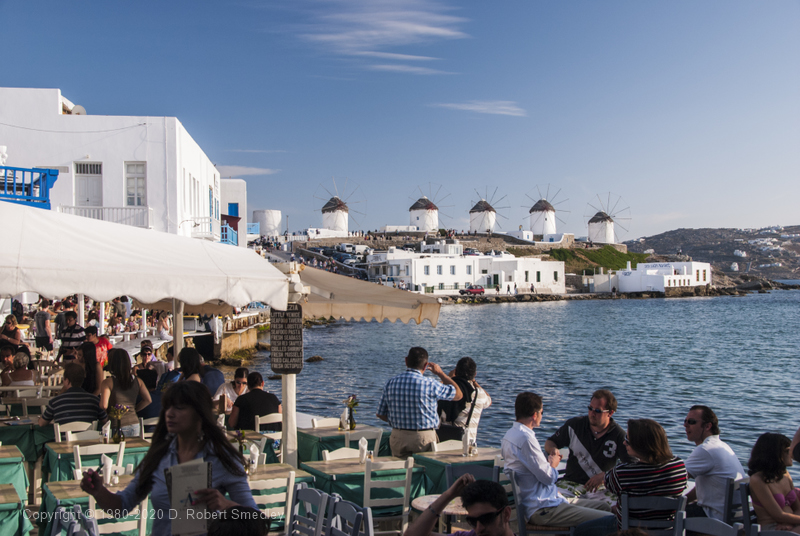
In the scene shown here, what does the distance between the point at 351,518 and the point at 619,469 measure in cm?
180

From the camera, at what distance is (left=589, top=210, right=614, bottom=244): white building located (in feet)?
537

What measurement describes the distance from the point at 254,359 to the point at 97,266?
2767 cm

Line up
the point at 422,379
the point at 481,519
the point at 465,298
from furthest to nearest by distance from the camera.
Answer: the point at 465,298, the point at 422,379, the point at 481,519

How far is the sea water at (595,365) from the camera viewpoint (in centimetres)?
2008

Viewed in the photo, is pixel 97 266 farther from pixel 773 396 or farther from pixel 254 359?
pixel 254 359

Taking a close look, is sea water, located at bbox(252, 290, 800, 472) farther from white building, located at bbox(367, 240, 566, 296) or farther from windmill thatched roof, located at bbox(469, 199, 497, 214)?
windmill thatched roof, located at bbox(469, 199, 497, 214)

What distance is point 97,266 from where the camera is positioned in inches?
180

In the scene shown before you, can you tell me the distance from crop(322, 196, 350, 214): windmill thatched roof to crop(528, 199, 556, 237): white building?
159 feet

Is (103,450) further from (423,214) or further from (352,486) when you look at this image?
(423,214)

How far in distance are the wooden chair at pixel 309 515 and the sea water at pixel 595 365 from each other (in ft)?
35.9

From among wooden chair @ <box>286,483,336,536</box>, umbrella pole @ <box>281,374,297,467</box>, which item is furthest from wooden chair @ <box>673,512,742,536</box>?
umbrella pole @ <box>281,374,297,467</box>

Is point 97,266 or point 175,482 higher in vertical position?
point 97,266

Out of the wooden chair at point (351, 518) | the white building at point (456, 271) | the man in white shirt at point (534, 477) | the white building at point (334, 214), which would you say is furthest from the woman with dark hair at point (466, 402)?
the white building at point (334, 214)

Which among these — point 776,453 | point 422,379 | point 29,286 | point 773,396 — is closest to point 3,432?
point 29,286
